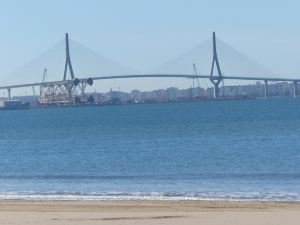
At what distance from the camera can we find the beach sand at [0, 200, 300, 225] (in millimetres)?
13336

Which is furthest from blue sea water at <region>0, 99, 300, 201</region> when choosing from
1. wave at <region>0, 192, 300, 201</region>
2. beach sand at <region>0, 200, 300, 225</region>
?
beach sand at <region>0, 200, 300, 225</region>

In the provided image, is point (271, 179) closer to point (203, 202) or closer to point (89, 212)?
point (203, 202)

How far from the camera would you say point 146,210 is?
15.1 m

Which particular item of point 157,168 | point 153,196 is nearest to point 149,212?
point 153,196

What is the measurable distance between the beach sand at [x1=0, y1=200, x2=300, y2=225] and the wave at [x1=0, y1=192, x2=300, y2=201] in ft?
2.36

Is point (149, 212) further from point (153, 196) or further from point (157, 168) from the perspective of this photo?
point (157, 168)

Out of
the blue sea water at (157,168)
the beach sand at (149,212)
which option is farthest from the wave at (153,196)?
the beach sand at (149,212)

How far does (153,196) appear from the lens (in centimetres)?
1780

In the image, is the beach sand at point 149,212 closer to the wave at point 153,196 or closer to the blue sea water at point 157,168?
the wave at point 153,196

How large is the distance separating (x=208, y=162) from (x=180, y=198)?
1042 cm

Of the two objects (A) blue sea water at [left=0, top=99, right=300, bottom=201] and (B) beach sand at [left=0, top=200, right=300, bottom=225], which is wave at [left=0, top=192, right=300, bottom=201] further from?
(B) beach sand at [left=0, top=200, right=300, bottom=225]

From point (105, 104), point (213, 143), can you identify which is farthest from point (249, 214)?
point (105, 104)

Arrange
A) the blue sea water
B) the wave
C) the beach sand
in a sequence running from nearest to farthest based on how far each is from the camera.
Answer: the beach sand → the wave → the blue sea water

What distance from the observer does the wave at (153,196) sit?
17.3 m
